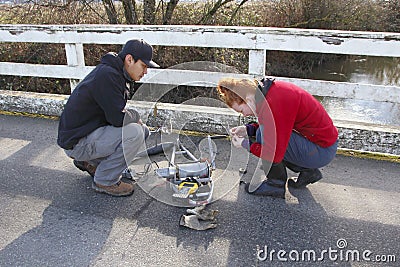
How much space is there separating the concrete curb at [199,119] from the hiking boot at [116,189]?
781 millimetres

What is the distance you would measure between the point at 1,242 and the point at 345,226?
8.07 feet

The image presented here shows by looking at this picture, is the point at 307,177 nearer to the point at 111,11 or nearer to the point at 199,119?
the point at 199,119

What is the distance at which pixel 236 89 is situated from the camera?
2.73m

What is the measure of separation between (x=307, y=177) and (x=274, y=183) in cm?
29

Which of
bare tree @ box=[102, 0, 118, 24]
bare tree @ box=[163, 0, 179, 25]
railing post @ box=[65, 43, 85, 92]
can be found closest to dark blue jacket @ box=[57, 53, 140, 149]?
railing post @ box=[65, 43, 85, 92]

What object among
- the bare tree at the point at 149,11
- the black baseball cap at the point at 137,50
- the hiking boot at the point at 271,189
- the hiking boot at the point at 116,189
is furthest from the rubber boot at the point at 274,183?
the bare tree at the point at 149,11

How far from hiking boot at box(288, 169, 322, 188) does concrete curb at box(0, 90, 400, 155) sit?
3.14 feet

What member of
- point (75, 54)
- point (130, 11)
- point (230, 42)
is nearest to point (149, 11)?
point (130, 11)

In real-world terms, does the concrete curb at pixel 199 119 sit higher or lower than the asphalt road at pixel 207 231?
higher

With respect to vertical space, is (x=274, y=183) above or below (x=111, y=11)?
below

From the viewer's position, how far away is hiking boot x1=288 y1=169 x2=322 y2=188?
3199mm

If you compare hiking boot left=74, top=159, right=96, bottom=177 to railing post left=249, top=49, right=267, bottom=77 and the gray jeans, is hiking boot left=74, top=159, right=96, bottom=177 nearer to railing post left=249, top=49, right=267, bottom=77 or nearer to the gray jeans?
the gray jeans

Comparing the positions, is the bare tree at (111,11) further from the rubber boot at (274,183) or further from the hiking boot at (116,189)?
the rubber boot at (274,183)

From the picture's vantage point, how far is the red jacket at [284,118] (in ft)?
8.61
